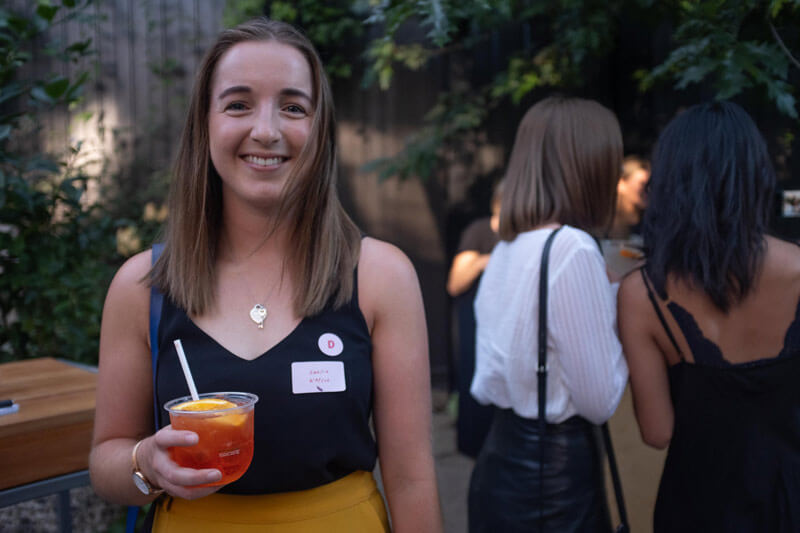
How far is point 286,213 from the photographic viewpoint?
138 cm

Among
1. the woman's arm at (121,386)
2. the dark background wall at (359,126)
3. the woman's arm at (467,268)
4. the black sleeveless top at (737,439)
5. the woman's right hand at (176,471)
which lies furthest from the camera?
the dark background wall at (359,126)

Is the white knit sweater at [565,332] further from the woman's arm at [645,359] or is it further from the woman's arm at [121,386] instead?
the woman's arm at [121,386]

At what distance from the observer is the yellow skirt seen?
1.25 meters

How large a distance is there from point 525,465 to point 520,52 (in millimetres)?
3257

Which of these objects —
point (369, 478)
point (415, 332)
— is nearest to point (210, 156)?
point (415, 332)

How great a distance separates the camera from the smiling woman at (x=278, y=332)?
125 centimetres

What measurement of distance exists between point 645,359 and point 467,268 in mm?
2137

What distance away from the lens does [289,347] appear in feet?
4.15

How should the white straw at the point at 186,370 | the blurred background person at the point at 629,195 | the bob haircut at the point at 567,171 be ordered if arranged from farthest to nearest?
the blurred background person at the point at 629,195 → the bob haircut at the point at 567,171 → the white straw at the point at 186,370

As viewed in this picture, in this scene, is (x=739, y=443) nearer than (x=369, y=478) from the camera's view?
No

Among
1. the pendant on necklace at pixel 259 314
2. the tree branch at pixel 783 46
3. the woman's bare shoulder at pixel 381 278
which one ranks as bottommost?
the pendant on necklace at pixel 259 314

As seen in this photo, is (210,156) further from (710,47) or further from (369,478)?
(710,47)

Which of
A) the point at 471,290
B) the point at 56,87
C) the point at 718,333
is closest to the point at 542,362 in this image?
the point at 718,333

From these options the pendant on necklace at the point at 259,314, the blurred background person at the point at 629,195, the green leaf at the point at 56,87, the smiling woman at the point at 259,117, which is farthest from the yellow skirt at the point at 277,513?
the blurred background person at the point at 629,195
